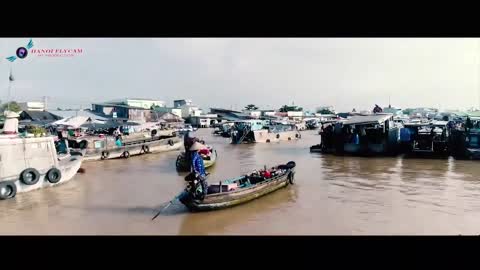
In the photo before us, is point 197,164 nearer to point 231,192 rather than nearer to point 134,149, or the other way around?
point 231,192

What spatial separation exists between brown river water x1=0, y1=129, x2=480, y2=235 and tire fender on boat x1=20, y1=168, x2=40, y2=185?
0.36 meters

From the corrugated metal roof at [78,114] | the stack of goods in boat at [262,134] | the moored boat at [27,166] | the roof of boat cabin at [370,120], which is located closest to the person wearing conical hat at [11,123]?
the moored boat at [27,166]

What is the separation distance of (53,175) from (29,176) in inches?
34.3

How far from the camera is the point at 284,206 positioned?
9.32 m

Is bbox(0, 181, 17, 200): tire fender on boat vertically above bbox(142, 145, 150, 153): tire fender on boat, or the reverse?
bbox(142, 145, 150, 153): tire fender on boat

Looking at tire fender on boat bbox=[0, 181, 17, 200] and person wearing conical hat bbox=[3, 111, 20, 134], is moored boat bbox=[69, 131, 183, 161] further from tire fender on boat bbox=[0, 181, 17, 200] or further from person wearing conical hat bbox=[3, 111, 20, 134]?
tire fender on boat bbox=[0, 181, 17, 200]

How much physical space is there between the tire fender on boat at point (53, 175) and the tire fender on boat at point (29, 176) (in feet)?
1.54

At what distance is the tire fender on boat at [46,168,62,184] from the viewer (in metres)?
11.4

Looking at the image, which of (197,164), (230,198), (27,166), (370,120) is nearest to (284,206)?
(230,198)

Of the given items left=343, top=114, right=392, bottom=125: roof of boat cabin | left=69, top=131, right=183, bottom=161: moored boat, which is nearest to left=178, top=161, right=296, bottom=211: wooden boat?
left=343, top=114, right=392, bottom=125: roof of boat cabin
